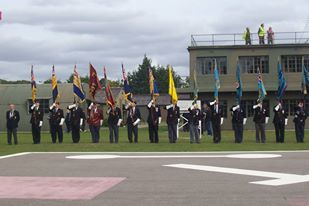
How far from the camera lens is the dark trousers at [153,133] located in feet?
72.8

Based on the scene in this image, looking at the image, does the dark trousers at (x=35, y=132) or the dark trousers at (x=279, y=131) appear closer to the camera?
the dark trousers at (x=279, y=131)

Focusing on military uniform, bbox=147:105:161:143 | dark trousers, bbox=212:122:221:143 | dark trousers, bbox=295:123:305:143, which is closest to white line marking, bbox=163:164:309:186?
dark trousers, bbox=212:122:221:143

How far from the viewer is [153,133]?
2259 centimetres

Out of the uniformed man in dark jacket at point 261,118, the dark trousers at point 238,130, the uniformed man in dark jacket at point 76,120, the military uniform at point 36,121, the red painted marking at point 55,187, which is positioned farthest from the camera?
the uniformed man in dark jacket at point 76,120

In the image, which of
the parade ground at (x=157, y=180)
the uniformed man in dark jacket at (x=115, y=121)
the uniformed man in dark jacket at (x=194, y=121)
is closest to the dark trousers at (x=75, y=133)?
the uniformed man in dark jacket at (x=115, y=121)

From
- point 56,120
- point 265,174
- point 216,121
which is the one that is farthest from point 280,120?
point 265,174

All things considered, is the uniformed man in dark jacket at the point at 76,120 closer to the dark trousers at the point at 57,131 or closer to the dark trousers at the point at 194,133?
the dark trousers at the point at 57,131

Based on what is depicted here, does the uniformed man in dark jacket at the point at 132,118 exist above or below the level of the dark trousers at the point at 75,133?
above

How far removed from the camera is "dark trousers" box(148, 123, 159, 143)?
22.2m

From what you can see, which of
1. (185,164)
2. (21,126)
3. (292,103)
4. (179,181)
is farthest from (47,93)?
(179,181)

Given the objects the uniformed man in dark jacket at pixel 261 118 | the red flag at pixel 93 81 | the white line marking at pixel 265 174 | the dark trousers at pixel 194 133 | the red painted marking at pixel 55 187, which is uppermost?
the red flag at pixel 93 81

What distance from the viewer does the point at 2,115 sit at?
4169 cm

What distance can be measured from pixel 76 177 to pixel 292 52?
35.0 m

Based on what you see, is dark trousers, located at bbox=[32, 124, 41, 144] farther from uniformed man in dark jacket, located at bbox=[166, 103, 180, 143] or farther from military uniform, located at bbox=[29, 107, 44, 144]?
uniformed man in dark jacket, located at bbox=[166, 103, 180, 143]
